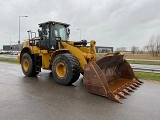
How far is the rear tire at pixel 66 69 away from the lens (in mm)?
7582

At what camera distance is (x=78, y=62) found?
789cm

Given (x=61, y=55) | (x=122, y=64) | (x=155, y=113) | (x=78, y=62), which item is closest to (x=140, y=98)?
(x=155, y=113)

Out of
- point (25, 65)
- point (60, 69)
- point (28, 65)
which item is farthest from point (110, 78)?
point (25, 65)

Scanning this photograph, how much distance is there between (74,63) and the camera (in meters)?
7.64

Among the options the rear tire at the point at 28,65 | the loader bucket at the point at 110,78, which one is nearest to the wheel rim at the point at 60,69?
the loader bucket at the point at 110,78

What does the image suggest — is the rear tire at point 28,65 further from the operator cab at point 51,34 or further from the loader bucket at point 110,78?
the loader bucket at point 110,78

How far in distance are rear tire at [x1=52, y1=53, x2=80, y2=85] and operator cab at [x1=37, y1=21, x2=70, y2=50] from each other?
45.4 inches

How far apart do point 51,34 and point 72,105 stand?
16.2 feet

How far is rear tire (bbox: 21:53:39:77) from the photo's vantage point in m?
10.4

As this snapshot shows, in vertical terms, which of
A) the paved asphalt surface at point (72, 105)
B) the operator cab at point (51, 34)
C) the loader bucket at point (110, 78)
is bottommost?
the paved asphalt surface at point (72, 105)

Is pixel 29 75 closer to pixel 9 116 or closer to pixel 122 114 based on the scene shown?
pixel 9 116

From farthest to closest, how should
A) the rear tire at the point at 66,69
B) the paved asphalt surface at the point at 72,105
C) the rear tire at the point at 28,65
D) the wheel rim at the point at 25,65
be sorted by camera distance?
the wheel rim at the point at 25,65 < the rear tire at the point at 28,65 < the rear tire at the point at 66,69 < the paved asphalt surface at the point at 72,105

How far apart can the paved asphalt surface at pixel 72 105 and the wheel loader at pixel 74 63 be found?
475mm

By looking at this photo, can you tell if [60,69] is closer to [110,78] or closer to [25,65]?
[110,78]
